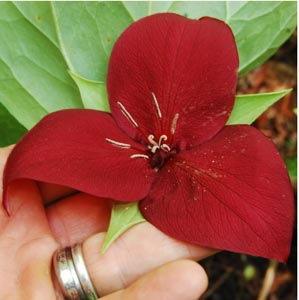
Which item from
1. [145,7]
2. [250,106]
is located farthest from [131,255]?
[145,7]

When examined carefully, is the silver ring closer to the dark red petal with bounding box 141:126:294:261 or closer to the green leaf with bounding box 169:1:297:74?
the dark red petal with bounding box 141:126:294:261

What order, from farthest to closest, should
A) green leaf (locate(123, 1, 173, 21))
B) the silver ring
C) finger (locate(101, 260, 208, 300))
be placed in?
1. green leaf (locate(123, 1, 173, 21))
2. the silver ring
3. finger (locate(101, 260, 208, 300))

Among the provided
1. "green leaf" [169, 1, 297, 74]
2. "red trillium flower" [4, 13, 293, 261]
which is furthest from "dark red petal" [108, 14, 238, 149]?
"green leaf" [169, 1, 297, 74]

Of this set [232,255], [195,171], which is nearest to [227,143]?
[195,171]

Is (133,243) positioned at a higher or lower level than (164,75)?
lower

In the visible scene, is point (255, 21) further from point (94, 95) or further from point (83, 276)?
point (83, 276)

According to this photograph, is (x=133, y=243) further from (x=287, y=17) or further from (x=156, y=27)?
(x=287, y=17)

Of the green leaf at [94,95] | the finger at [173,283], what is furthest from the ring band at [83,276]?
the green leaf at [94,95]
